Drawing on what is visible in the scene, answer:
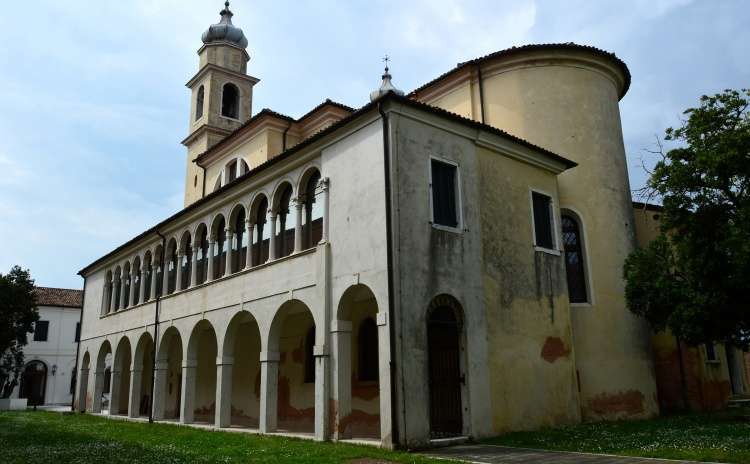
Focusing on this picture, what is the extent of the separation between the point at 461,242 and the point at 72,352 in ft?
131

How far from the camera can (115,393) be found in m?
24.9

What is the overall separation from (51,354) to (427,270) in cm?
4007

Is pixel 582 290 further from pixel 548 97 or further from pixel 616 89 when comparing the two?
pixel 616 89

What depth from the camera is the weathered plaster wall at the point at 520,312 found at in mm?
13672

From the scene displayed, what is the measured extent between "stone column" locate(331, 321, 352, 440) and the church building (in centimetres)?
4

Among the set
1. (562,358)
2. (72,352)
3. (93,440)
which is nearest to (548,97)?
(562,358)

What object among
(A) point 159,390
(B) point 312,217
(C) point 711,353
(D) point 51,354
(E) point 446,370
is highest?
(B) point 312,217

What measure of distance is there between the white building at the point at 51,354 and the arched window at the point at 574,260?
36.8 meters

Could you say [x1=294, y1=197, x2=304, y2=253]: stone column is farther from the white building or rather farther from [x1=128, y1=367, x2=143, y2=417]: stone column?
the white building

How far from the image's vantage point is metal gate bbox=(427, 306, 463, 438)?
13000 mm

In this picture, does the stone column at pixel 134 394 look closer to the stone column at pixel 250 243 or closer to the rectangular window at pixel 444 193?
the stone column at pixel 250 243

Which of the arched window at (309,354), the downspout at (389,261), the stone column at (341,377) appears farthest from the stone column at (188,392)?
the downspout at (389,261)

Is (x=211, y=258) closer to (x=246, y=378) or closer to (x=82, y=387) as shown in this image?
(x=246, y=378)

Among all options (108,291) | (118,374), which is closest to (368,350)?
(118,374)
